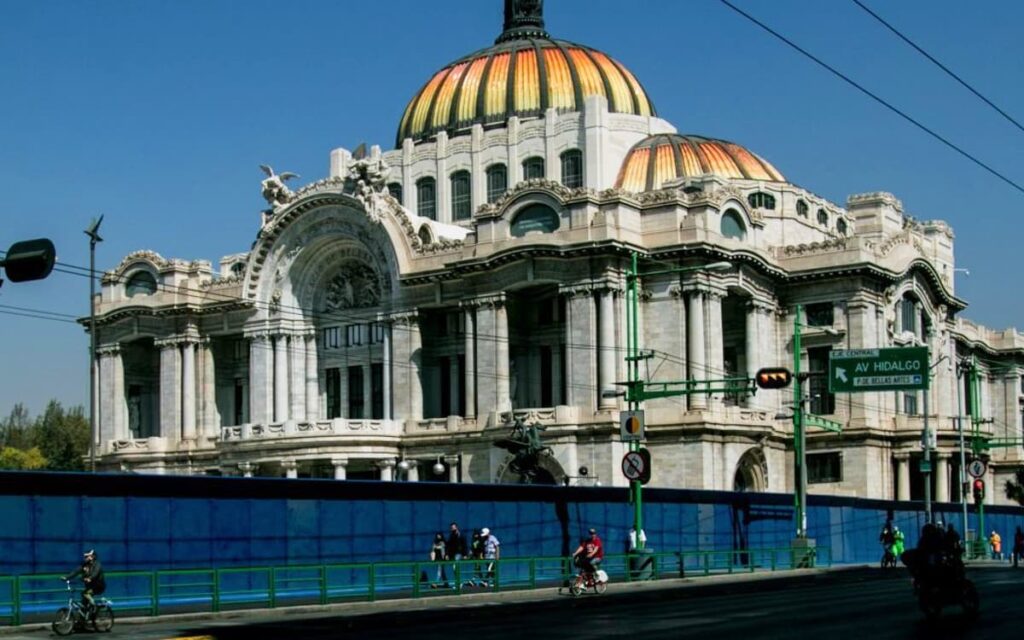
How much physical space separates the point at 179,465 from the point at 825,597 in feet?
193

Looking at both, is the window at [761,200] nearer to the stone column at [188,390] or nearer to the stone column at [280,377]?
the stone column at [280,377]

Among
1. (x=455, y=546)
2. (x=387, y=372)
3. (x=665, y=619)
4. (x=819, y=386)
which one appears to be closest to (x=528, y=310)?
(x=387, y=372)

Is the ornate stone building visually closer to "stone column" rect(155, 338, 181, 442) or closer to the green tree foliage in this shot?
"stone column" rect(155, 338, 181, 442)

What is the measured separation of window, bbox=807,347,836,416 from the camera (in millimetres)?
84812

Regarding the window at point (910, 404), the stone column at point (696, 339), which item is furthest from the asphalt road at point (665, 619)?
the window at point (910, 404)

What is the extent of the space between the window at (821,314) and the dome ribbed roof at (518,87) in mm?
19641

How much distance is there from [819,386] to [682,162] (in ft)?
49.7

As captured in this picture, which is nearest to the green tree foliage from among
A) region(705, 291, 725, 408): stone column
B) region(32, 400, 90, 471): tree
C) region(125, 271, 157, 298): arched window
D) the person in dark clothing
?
region(32, 400, 90, 471): tree

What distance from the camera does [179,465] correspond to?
9150 centimetres

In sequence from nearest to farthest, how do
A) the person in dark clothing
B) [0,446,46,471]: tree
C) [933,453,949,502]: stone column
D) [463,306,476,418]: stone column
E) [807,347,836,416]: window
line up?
1. the person in dark clothing
2. [463,306,476,418]: stone column
3. [807,347,836,416]: window
4. [933,453,949,502]: stone column
5. [0,446,46,471]: tree

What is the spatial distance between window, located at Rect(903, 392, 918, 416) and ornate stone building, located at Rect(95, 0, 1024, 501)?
194 millimetres

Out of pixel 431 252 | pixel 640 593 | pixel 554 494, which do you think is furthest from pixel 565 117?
pixel 640 593

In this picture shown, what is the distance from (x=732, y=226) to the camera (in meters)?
81.8

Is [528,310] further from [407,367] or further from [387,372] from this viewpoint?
[387,372]
